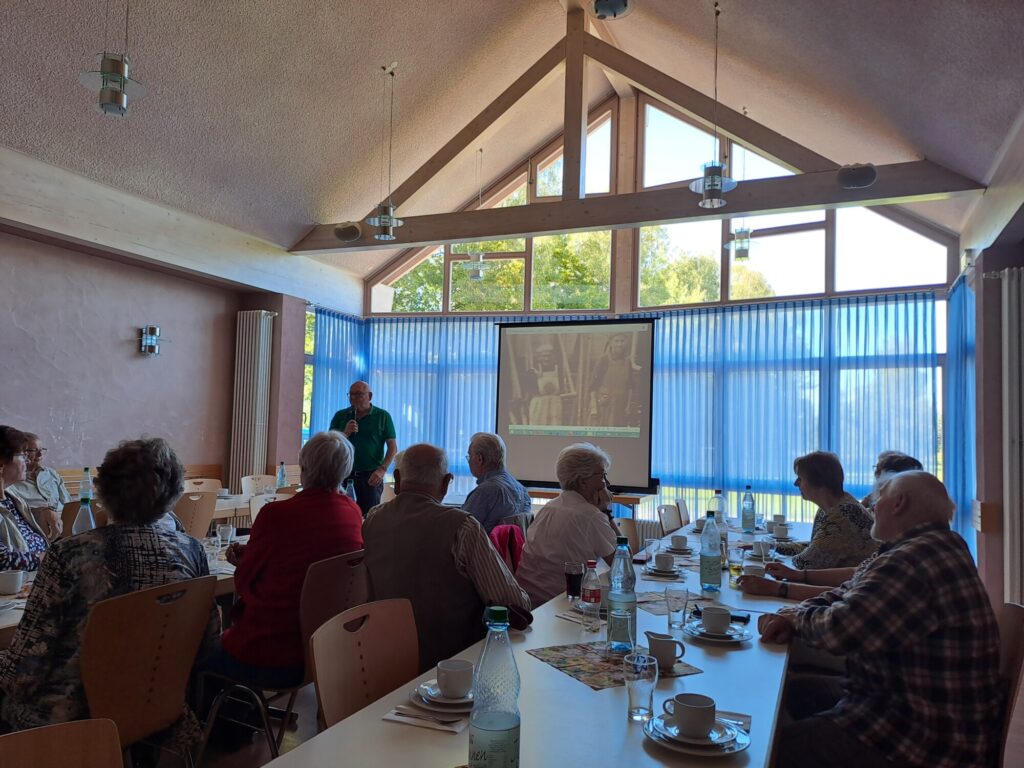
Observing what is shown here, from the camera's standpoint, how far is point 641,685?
1552 millimetres

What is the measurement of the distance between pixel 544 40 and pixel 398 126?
1639 millimetres

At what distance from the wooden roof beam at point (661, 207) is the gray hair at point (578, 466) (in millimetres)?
3569

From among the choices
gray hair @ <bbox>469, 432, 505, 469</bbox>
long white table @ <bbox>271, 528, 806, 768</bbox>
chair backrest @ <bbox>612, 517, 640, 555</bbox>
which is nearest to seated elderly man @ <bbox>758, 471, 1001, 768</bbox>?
long white table @ <bbox>271, 528, 806, 768</bbox>

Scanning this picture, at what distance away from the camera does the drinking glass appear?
1540mm

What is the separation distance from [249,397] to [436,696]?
249 inches

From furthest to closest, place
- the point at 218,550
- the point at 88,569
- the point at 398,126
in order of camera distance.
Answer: the point at 398,126 < the point at 218,550 < the point at 88,569

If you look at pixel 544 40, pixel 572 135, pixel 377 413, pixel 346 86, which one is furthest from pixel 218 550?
pixel 544 40

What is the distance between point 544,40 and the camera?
7.06 meters

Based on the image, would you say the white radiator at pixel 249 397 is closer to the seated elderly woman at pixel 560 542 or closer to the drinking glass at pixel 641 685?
the seated elderly woman at pixel 560 542

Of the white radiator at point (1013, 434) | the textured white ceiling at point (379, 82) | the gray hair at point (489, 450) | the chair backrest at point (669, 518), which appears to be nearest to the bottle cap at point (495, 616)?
the gray hair at point (489, 450)

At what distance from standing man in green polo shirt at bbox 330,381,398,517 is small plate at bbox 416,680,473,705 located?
181 inches

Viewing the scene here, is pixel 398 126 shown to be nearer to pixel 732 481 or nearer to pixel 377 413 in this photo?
pixel 377 413

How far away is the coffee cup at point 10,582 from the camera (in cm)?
252

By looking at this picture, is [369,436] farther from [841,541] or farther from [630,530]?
[841,541]
